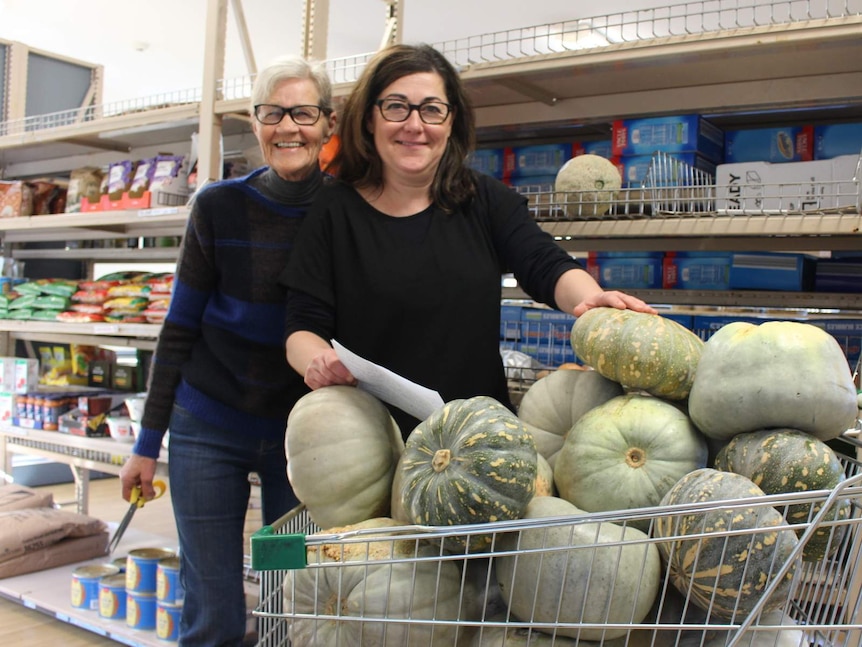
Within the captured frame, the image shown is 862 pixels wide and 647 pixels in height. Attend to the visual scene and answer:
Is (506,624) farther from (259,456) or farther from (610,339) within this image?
(259,456)

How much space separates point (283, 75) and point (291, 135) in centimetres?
12

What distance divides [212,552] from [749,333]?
4.01ft

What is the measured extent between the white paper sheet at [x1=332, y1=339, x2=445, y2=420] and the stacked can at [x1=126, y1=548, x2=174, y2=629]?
2.13 metres

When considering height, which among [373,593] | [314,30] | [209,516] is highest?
[314,30]

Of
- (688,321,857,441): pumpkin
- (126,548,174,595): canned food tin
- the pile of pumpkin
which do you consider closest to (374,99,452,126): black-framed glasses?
the pile of pumpkin

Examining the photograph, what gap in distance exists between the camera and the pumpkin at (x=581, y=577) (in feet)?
2.65

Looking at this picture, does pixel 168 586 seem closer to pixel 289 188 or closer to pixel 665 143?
pixel 289 188

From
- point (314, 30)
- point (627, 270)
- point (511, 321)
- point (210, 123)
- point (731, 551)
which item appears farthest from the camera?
point (210, 123)

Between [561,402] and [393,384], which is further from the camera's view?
[561,402]

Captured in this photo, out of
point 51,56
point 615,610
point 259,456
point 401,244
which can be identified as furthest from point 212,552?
point 51,56

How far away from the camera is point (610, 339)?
1.03 m

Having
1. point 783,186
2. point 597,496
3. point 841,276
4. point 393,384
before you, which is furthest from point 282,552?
point 841,276

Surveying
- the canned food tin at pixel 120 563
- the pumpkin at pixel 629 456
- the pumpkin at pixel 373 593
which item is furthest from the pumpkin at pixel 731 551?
the canned food tin at pixel 120 563

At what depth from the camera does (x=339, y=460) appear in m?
0.98
